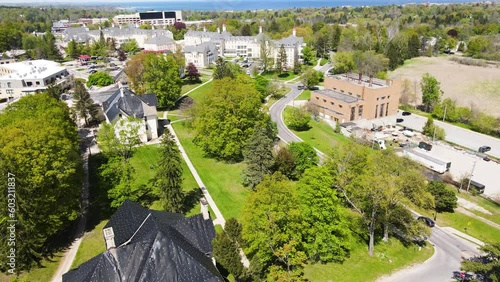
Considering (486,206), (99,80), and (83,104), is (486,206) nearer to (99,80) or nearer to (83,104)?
(83,104)

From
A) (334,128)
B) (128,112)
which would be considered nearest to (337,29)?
(334,128)

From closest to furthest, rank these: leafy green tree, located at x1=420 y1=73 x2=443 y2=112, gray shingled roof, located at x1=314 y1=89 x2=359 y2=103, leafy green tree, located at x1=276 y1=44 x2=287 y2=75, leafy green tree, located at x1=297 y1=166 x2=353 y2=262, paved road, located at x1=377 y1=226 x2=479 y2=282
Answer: leafy green tree, located at x1=297 y1=166 x2=353 y2=262
paved road, located at x1=377 y1=226 x2=479 y2=282
gray shingled roof, located at x1=314 y1=89 x2=359 y2=103
leafy green tree, located at x1=420 y1=73 x2=443 y2=112
leafy green tree, located at x1=276 y1=44 x2=287 y2=75

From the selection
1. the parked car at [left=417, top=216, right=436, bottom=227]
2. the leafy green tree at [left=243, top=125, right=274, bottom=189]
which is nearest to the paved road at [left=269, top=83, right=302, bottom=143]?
the leafy green tree at [left=243, top=125, right=274, bottom=189]

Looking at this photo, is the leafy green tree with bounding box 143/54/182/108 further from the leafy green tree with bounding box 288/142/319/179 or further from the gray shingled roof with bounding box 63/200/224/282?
the gray shingled roof with bounding box 63/200/224/282

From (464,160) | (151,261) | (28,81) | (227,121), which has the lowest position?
(464,160)

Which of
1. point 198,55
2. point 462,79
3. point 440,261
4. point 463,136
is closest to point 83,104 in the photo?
point 440,261
